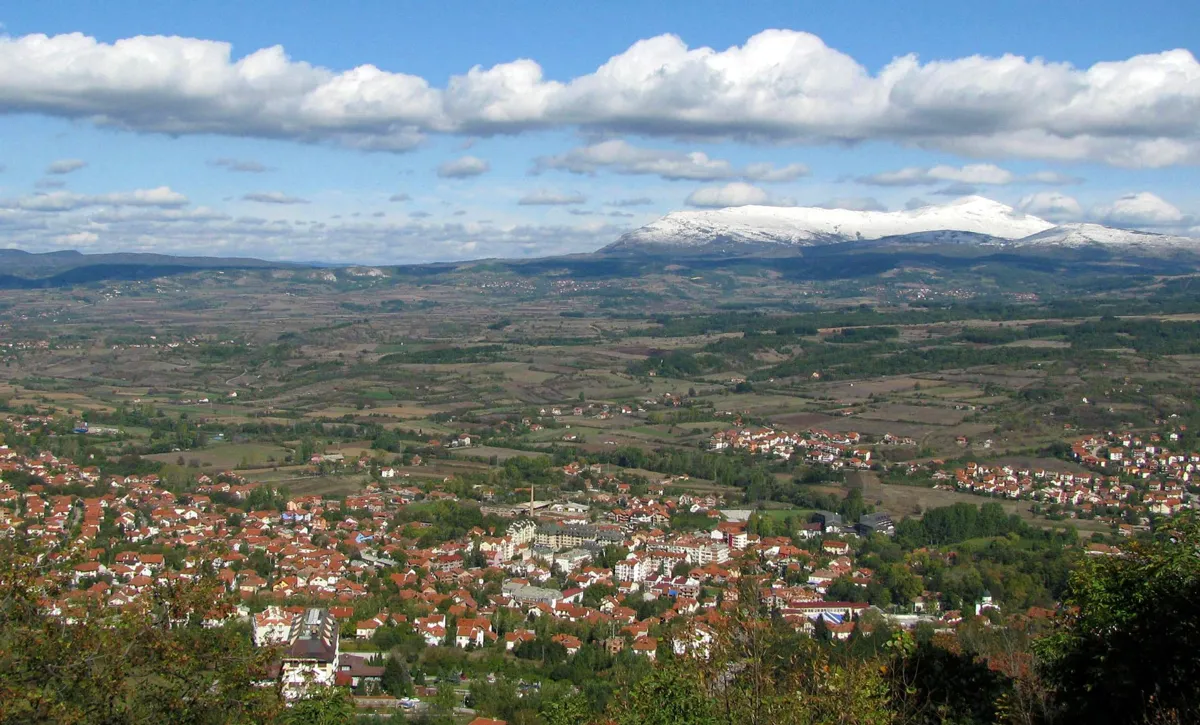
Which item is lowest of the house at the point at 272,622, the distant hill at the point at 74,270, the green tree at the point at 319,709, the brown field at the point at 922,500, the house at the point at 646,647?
the brown field at the point at 922,500

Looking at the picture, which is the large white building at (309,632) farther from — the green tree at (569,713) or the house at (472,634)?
the green tree at (569,713)

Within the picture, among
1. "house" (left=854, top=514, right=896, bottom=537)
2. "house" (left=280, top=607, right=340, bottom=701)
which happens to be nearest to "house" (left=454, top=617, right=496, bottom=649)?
"house" (left=280, top=607, right=340, bottom=701)

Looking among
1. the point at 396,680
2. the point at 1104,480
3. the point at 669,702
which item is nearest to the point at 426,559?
the point at 396,680

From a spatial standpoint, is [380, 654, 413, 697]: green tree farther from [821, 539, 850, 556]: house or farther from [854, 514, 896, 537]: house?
[854, 514, 896, 537]: house

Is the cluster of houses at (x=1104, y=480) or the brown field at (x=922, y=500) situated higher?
the cluster of houses at (x=1104, y=480)

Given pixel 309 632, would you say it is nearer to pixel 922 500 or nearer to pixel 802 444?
pixel 922 500

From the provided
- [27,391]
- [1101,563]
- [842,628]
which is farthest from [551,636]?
[27,391]

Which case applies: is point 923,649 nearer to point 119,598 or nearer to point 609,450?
point 119,598

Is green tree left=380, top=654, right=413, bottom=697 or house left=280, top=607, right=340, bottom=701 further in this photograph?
green tree left=380, top=654, right=413, bottom=697

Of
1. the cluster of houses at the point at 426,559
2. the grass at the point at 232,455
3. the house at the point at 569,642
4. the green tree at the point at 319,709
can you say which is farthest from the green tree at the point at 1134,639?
the grass at the point at 232,455

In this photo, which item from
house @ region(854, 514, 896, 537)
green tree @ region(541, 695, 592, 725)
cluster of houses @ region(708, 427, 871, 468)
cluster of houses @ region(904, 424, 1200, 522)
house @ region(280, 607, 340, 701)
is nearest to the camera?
green tree @ region(541, 695, 592, 725)

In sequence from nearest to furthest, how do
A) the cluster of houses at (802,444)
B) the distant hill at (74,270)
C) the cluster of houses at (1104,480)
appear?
the cluster of houses at (1104,480), the cluster of houses at (802,444), the distant hill at (74,270)

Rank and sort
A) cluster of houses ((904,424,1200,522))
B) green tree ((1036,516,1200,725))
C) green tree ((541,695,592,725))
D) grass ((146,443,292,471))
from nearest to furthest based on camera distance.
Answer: green tree ((1036,516,1200,725)), green tree ((541,695,592,725)), cluster of houses ((904,424,1200,522)), grass ((146,443,292,471))
